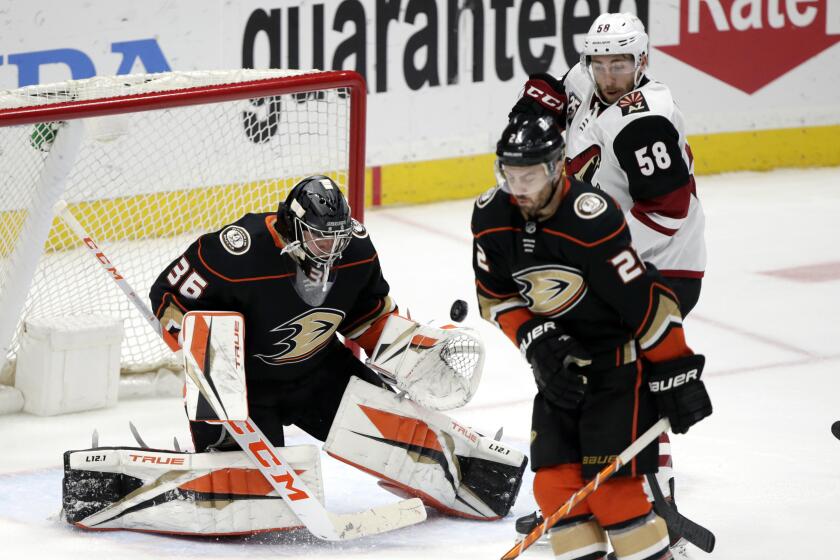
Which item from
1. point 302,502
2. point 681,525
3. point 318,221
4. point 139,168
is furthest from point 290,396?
point 139,168

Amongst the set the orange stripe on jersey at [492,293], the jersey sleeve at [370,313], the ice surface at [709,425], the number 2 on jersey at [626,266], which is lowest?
the ice surface at [709,425]

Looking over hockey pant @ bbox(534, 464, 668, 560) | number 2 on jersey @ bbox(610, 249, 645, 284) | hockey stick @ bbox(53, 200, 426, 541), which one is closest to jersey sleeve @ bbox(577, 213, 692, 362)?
number 2 on jersey @ bbox(610, 249, 645, 284)

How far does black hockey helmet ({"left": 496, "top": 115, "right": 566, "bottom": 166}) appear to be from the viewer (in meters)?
2.72

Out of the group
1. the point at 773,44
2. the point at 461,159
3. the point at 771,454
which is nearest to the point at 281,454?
the point at 771,454

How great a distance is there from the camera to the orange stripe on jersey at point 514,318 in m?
2.88

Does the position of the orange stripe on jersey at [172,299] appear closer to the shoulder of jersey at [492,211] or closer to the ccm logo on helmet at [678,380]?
the shoulder of jersey at [492,211]

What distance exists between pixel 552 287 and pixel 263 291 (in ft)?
2.70

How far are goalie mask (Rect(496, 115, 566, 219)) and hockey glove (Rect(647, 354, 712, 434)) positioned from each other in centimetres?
37

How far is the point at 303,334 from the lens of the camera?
11.4 feet

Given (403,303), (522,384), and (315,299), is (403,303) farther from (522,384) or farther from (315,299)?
(315,299)

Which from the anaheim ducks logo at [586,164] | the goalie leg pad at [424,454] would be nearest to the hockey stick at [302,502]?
the goalie leg pad at [424,454]

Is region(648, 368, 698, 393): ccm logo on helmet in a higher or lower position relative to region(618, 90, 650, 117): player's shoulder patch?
lower

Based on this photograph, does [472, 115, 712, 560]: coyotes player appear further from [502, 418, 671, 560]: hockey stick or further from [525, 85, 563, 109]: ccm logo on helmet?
[525, 85, 563, 109]: ccm logo on helmet

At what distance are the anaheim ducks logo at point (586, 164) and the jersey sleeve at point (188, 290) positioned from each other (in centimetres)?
80
